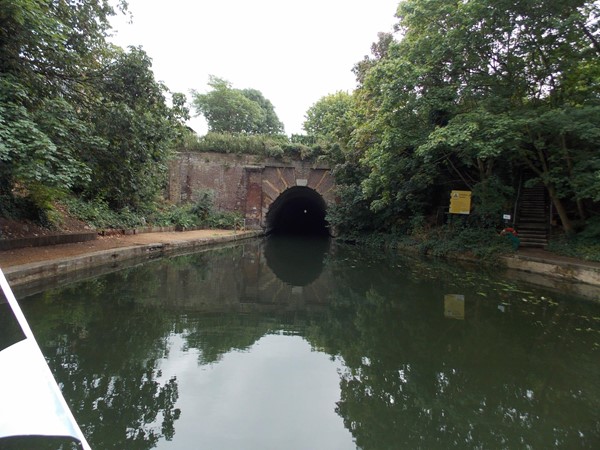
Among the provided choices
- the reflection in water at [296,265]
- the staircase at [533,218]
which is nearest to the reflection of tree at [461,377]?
the reflection in water at [296,265]

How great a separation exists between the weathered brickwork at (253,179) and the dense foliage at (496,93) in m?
7.34

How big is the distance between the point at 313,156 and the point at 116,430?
19460 millimetres

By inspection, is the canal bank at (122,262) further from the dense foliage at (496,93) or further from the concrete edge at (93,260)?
the dense foliage at (496,93)

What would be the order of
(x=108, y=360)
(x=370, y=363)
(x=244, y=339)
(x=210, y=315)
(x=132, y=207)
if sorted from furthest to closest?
1. (x=132, y=207)
2. (x=210, y=315)
3. (x=244, y=339)
4. (x=370, y=363)
5. (x=108, y=360)

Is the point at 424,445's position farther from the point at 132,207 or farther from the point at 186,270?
the point at 132,207

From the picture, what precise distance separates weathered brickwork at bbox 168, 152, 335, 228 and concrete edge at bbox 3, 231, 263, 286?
6.49m

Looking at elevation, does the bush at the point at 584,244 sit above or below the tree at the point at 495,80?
below

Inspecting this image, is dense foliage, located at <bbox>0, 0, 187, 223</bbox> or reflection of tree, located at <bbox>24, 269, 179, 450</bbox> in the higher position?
dense foliage, located at <bbox>0, 0, 187, 223</bbox>

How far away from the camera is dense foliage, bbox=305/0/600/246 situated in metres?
9.73

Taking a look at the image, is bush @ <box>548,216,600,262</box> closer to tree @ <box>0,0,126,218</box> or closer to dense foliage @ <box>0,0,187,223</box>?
dense foliage @ <box>0,0,187,223</box>

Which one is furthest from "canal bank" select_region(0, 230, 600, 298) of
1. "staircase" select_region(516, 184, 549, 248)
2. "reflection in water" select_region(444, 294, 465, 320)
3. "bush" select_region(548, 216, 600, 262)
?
"reflection in water" select_region(444, 294, 465, 320)

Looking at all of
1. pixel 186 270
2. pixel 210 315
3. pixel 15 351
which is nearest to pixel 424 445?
pixel 15 351

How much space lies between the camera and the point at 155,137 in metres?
9.25

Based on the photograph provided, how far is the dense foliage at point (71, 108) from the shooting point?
238 inches
